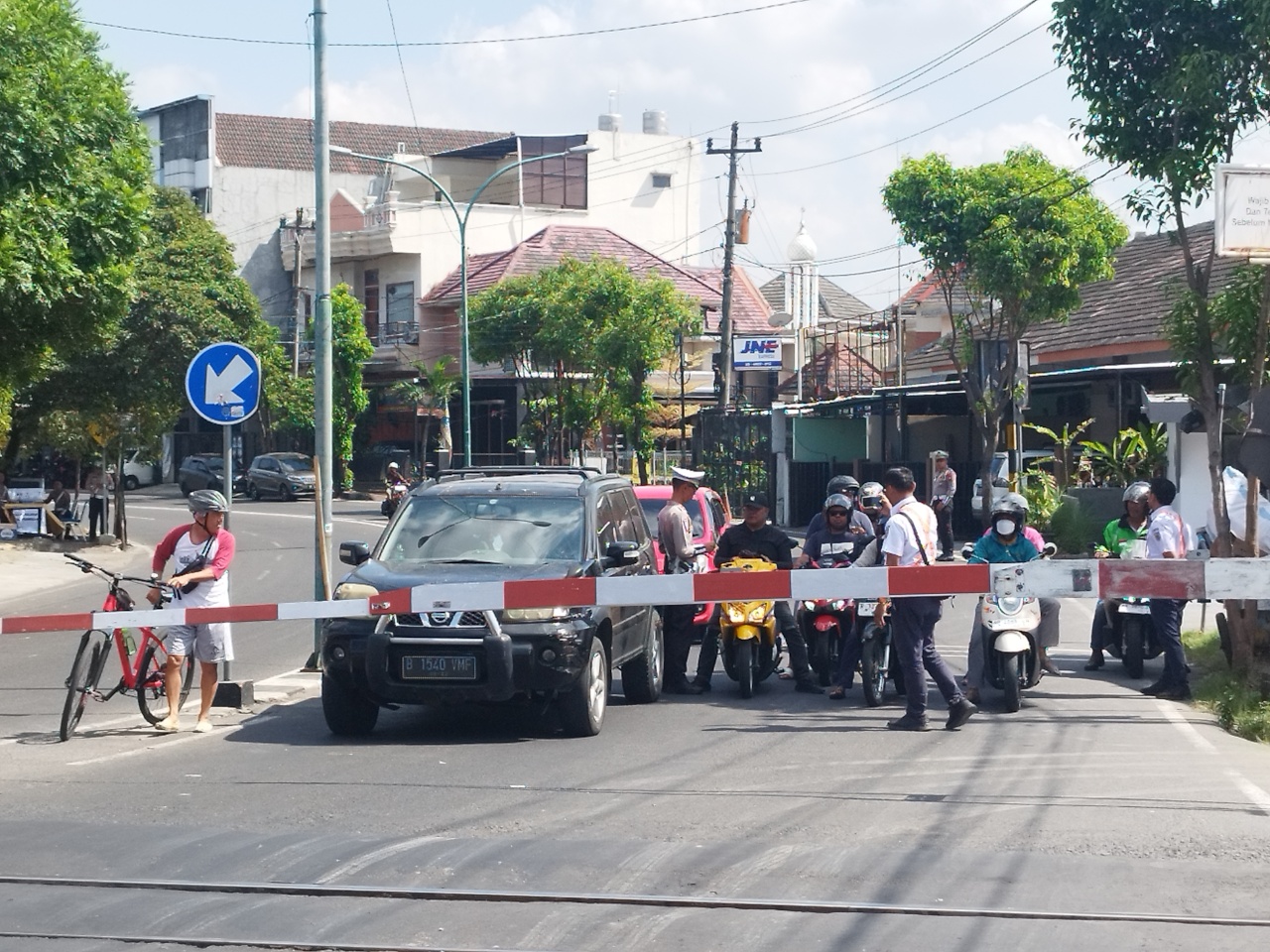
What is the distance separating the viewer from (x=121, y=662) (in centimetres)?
1106

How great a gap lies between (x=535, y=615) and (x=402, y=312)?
52.2 metres

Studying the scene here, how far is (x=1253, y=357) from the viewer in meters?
12.8

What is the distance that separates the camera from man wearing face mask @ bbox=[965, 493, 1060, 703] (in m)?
12.3

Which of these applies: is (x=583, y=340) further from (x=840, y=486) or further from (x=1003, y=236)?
(x=840, y=486)

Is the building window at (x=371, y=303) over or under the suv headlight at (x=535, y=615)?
over

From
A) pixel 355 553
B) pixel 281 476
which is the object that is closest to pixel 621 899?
pixel 355 553

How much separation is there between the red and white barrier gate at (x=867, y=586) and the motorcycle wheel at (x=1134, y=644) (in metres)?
4.22

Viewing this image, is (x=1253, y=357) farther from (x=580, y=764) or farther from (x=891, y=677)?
(x=580, y=764)

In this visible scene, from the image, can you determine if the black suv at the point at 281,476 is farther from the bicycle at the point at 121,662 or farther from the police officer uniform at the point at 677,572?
the bicycle at the point at 121,662

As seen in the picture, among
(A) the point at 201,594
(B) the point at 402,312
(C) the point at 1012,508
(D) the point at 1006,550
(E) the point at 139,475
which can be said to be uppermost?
(B) the point at 402,312

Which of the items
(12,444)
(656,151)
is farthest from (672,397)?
(12,444)

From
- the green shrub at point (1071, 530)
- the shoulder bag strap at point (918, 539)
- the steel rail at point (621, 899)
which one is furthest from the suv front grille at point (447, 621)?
the green shrub at point (1071, 530)

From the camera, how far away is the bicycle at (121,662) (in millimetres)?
10656

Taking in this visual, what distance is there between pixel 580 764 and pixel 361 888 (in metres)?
3.19
